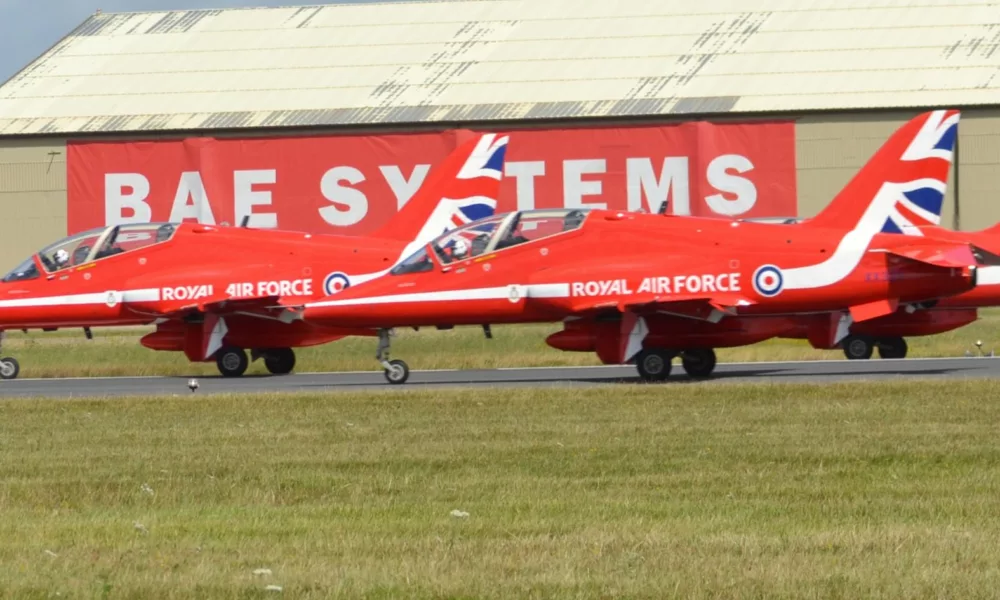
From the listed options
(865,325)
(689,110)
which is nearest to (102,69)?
(689,110)

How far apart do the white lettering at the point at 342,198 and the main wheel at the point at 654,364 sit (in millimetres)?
25792

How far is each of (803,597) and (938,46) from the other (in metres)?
45.2

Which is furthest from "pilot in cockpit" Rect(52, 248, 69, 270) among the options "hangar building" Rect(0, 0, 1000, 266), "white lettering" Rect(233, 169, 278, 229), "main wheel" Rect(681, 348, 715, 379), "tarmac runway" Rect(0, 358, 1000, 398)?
"hangar building" Rect(0, 0, 1000, 266)

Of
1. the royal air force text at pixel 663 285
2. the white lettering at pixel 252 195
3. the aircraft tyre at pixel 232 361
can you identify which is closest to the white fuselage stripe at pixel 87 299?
the aircraft tyre at pixel 232 361

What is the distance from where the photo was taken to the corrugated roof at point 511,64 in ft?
164

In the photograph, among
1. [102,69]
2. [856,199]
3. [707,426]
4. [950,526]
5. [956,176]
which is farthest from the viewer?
[102,69]

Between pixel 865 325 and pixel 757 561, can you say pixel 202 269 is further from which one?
pixel 757 561

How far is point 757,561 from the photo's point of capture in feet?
30.2

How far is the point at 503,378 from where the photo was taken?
92.0 feet

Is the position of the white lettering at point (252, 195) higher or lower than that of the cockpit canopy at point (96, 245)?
higher

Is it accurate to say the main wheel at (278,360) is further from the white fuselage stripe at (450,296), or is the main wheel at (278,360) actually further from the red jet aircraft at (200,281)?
the white fuselage stripe at (450,296)

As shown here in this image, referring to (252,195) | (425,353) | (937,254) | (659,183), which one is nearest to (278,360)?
(425,353)

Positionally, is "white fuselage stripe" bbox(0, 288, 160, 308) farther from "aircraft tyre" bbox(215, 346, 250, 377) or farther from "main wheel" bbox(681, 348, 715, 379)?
"main wheel" bbox(681, 348, 715, 379)

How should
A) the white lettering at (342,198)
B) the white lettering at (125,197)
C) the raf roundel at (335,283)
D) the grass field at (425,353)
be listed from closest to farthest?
the raf roundel at (335,283)
the grass field at (425,353)
the white lettering at (342,198)
the white lettering at (125,197)
